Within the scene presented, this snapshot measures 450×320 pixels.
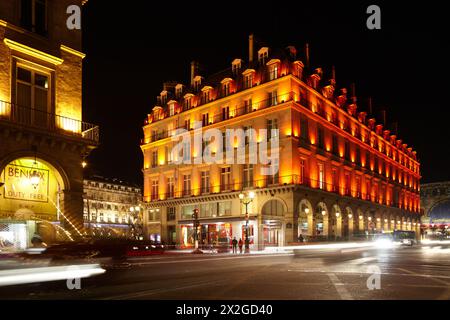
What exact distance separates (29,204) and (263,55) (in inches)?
1371

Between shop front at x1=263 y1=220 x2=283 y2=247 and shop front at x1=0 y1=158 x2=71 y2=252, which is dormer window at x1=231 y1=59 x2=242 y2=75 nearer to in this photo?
shop front at x1=263 y1=220 x2=283 y2=247

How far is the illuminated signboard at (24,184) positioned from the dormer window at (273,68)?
101 ft

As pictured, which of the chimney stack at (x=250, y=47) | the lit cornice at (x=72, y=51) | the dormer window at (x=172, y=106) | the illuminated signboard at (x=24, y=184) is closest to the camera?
the illuminated signboard at (x=24, y=184)

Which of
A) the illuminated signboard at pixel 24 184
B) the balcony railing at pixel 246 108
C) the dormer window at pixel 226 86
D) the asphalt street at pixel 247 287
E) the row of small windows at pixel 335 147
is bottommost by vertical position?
the asphalt street at pixel 247 287

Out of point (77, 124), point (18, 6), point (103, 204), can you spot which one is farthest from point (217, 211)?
point (103, 204)

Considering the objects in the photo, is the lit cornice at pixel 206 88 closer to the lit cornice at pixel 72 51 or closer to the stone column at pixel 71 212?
the lit cornice at pixel 72 51

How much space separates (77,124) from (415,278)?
14.3 m

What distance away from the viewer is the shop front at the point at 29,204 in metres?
17.4

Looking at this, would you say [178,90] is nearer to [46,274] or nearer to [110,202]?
[46,274]

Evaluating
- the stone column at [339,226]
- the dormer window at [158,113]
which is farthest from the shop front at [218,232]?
the dormer window at [158,113]
